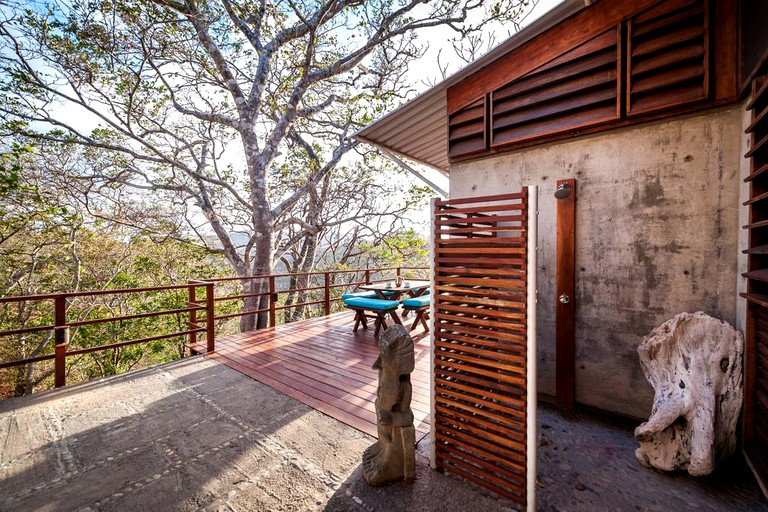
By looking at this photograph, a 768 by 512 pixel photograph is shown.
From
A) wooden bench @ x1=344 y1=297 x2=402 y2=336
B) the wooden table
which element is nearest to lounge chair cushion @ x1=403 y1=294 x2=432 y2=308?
wooden bench @ x1=344 y1=297 x2=402 y2=336

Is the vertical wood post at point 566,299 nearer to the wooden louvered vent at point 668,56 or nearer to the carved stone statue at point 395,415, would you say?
the wooden louvered vent at point 668,56

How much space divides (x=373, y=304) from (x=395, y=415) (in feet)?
9.77

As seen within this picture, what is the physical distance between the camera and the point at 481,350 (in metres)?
1.78

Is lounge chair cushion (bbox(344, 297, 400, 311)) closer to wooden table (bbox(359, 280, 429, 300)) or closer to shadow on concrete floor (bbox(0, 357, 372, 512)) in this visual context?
wooden table (bbox(359, 280, 429, 300))

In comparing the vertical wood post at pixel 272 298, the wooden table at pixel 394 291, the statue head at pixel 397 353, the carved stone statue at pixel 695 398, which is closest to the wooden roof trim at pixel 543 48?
the carved stone statue at pixel 695 398

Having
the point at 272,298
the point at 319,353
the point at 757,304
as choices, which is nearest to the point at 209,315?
the point at 272,298

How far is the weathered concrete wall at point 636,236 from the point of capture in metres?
2.07

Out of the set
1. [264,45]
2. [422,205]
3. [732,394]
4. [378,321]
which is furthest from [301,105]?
[732,394]

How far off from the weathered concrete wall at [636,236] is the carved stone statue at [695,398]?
0.21 metres

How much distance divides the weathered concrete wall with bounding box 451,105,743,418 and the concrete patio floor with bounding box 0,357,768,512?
48 centimetres

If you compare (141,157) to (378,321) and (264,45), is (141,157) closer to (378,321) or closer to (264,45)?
(264,45)

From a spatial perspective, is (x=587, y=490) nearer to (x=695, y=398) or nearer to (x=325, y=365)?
(x=695, y=398)

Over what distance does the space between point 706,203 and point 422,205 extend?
8922 mm

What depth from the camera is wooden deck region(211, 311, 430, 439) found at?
9.11 ft
